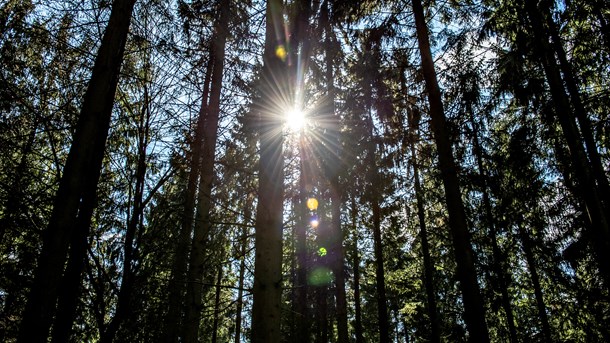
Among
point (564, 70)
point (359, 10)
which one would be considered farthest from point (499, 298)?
point (359, 10)

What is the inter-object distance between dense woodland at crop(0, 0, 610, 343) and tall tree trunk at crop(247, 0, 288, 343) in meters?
0.02

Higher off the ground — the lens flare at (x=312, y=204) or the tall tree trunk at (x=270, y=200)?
the lens flare at (x=312, y=204)

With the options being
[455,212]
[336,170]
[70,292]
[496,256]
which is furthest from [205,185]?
[496,256]

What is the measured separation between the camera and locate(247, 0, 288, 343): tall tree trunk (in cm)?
308

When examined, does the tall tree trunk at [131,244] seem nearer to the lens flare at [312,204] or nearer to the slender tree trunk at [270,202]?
the slender tree trunk at [270,202]

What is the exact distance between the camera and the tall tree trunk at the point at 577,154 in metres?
6.56

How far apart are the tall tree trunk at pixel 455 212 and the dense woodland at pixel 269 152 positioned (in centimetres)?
3

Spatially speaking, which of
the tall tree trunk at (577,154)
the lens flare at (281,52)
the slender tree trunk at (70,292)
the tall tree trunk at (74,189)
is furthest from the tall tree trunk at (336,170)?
the slender tree trunk at (70,292)

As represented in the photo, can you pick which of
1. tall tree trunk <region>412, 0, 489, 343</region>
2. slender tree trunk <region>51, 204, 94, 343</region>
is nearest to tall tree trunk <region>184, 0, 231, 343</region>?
slender tree trunk <region>51, 204, 94, 343</region>

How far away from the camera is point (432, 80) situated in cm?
678

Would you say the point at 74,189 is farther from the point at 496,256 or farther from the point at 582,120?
the point at 496,256

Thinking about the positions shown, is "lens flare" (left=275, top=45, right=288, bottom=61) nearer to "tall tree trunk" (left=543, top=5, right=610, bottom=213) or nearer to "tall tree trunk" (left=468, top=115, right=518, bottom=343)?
"tall tree trunk" (left=543, top=5, right=610, bottom=213)

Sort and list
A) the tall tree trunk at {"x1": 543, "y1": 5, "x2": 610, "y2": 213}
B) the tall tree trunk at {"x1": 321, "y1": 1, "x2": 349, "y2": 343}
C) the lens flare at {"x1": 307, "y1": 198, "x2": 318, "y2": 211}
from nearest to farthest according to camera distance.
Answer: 1. the tall tree trunk at {"x1": 543, "y1": 5, "x2": 610, "y2": 213}
2. the tall tree trunk at {"x1": 321, "y1": 1, "x2": 349, "y2": 343}
3. the lens flare at {"x1": 307, "y1": 198, "x2": 318, "y2": 211}

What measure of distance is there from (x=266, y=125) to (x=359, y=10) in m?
5.53
